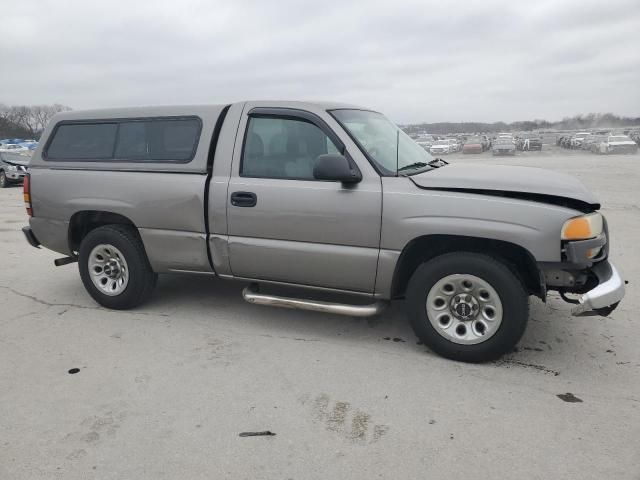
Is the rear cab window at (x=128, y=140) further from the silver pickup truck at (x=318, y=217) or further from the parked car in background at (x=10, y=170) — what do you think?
the parked car in background at (x=10, y=170)

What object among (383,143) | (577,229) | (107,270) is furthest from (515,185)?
(107,270)

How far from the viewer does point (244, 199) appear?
4.16 meters

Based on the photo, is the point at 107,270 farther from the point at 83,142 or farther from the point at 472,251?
the point at 472,251

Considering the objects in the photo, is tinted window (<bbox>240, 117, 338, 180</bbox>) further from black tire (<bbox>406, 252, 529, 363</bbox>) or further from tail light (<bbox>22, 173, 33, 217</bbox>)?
tail light (<bbox>22, 173, 33, 217</bbox>)

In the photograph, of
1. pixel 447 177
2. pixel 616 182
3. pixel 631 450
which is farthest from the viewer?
A: pixel 616 182

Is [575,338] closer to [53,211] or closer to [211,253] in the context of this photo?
[211,253]

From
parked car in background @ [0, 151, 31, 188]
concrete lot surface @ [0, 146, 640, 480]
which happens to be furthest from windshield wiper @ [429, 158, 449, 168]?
parked car in background @ [0, 151, 31, 188]

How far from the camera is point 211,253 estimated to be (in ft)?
14.5

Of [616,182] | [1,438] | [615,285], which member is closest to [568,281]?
[615,285]

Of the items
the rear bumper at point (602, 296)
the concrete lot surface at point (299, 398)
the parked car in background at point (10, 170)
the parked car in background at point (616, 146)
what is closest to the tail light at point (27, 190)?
the concrete lot surface at point (299, 398)

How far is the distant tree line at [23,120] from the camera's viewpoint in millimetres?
80062

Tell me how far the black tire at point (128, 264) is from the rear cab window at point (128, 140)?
2.25ft

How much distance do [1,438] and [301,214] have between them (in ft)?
7.77

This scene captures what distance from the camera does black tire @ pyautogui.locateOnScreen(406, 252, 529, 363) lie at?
352 cm
